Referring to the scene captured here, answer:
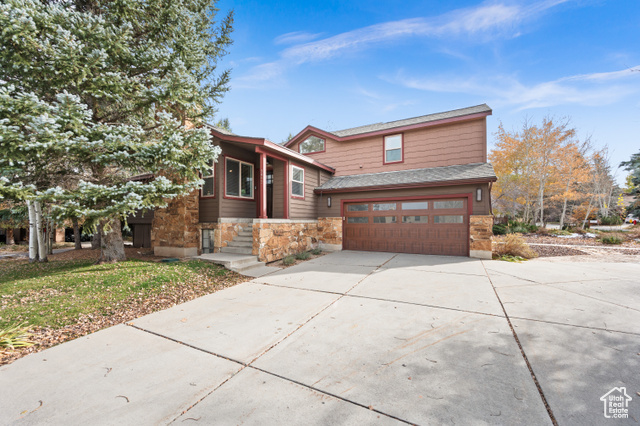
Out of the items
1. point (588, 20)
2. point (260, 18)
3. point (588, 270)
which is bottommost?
point (588, 270)

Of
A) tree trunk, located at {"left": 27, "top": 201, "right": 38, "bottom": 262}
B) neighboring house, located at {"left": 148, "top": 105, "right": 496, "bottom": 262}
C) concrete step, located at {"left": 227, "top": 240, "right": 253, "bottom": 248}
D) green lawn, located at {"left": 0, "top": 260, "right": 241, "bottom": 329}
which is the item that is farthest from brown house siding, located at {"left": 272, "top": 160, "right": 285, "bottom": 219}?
tree trunk, located at {"left": 27, "top": 201, "right": 38, "bottom": 262}

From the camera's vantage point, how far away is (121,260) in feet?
21.9

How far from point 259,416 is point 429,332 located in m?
2.16

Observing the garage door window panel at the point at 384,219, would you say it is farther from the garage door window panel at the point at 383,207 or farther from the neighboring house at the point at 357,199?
the garage door window panel at the point at 383,207

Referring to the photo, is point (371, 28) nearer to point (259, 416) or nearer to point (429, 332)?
point (429, 332)

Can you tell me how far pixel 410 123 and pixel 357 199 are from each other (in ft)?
13.2

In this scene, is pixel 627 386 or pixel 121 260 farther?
pixel 121 260

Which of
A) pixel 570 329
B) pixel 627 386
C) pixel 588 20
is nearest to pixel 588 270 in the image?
pixel 570 329

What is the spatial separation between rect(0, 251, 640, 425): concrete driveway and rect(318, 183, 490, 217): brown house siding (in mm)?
3952

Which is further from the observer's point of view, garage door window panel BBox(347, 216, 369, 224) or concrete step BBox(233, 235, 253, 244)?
garage door window panel BBox(347, 216, 369, 224)

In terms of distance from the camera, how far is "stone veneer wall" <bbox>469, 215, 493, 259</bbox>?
7794 mm

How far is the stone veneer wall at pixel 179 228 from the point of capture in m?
8.25

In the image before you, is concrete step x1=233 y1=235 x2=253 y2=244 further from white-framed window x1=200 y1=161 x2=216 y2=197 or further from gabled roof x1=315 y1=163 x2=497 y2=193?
gabled roof x1=315 y1=163 x2=497 y2=193

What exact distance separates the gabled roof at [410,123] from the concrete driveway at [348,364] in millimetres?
6865
